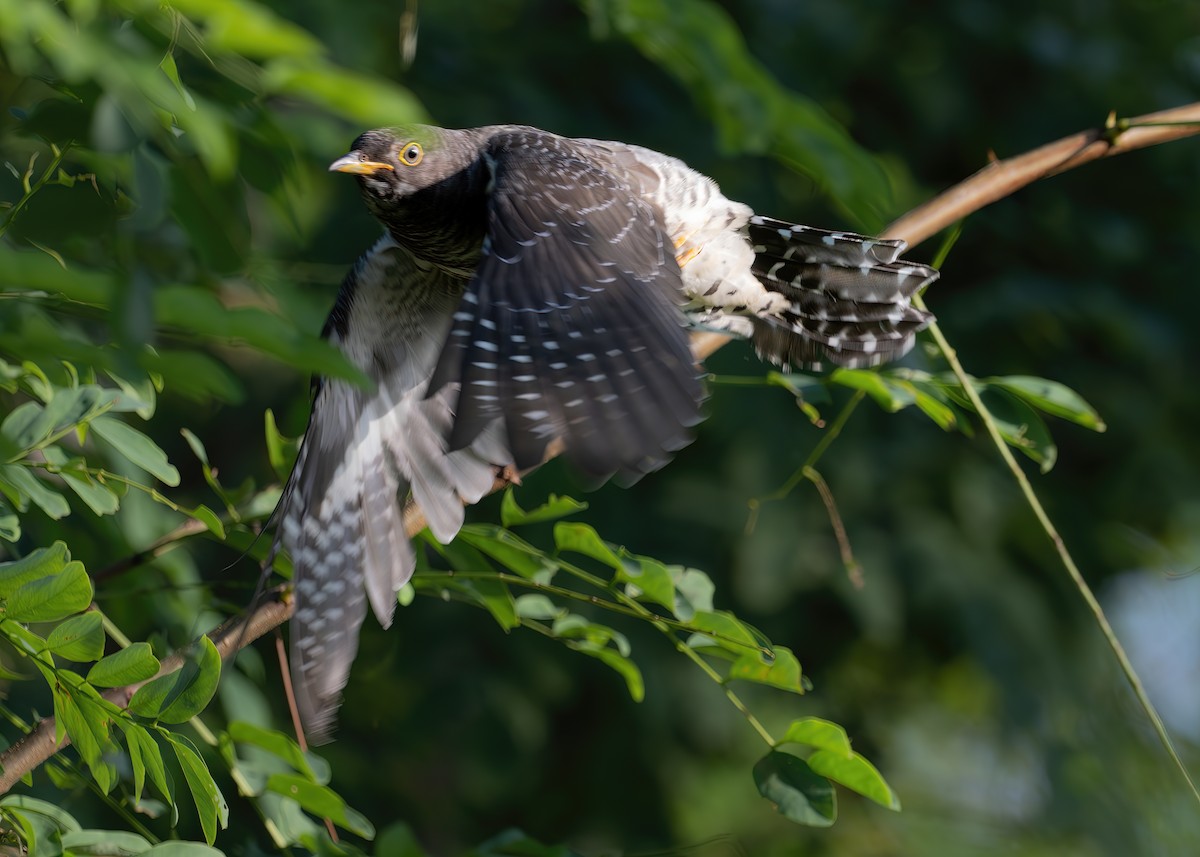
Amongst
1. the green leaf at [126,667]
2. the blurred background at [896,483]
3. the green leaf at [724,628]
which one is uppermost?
the green leaf at [126,667]

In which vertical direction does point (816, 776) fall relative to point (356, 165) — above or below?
below

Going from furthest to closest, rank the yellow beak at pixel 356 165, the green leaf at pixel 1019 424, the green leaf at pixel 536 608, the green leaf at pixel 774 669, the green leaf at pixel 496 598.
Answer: the yellow beak at pixel 356 165, the green leaf at pixel 1019 424, the green leaf at pixel 536 608, the green leaf at pixel 496 598, the green leaf at pixel 774 669

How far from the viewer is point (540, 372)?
171 cm

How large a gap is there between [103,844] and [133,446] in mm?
492

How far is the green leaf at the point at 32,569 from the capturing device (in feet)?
4.27

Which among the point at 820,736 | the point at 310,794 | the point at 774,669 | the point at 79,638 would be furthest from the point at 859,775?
the point at 79,638

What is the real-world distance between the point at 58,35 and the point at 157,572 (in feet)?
3.84

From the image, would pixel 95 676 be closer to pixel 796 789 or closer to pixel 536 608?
pixel 536 608

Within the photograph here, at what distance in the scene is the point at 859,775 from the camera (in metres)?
1.57

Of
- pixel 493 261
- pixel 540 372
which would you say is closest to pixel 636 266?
pixel 493 261

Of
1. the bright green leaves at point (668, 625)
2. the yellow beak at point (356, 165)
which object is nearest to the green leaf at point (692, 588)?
the bright green leaves at point (668, 625)

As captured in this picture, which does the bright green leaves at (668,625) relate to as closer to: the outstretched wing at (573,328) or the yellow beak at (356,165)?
the outstretched wing at (573,328)

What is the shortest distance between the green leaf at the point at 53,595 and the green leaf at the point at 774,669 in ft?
2.72

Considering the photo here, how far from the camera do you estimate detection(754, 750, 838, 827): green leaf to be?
1597mm
